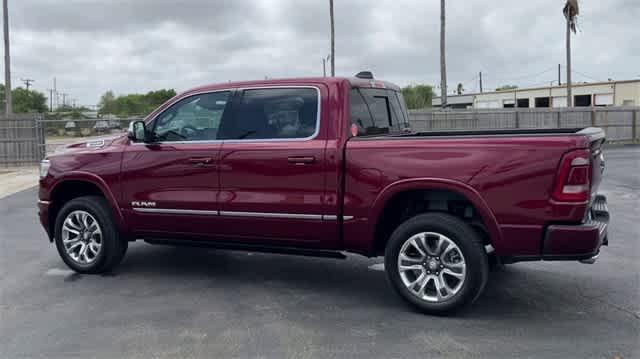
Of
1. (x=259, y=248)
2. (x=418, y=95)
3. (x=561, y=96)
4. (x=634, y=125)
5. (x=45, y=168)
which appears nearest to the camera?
(x=259, y=248)

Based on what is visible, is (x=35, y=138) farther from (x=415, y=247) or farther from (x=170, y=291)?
(x=415, y=247)

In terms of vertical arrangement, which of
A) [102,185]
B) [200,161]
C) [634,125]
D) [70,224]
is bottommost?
[70,224]

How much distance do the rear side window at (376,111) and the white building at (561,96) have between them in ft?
132

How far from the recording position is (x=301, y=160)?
19.7 ft

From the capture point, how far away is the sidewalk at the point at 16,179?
16370 millimetres

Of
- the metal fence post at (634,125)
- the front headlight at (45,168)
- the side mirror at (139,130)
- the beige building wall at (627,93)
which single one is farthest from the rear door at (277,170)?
the beige building wall at (627,93)

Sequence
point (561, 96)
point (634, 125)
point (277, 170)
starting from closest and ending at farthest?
point (277, 170) → point (634, 125) → point (561, 96)

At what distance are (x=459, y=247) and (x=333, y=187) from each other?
3.89 feet

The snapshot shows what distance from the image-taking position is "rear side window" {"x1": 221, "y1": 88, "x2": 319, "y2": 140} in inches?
244

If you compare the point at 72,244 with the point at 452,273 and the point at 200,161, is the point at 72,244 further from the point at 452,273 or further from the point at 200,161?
the point at 452,273

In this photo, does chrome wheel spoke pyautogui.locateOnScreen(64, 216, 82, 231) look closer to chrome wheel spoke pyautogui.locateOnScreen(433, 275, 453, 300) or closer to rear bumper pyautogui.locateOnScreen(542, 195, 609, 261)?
chrome wheel spoke pyautogui.locateOnScreen(433, 275, 453, 300)

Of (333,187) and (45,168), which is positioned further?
(45,168)

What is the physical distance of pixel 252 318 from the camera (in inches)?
221

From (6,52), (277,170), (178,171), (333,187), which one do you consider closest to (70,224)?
(178,171)
